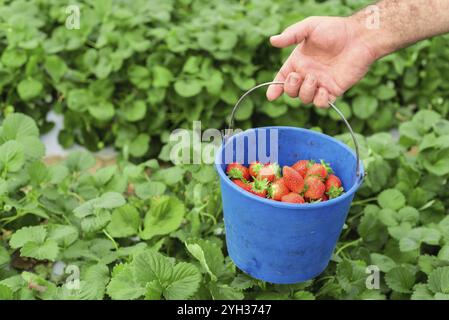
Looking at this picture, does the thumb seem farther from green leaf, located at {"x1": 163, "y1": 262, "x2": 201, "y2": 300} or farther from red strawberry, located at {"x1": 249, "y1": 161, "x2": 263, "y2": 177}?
green leaf, located at {"x1": 163, "y1": 262, "x2": 201, "y2": 300}

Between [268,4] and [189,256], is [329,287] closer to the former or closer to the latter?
[189,256]

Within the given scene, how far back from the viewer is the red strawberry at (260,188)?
1.52m

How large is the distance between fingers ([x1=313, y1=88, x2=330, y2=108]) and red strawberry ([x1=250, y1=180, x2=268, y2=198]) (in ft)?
1.09

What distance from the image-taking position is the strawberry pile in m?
1.52

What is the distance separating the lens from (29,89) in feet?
9.73

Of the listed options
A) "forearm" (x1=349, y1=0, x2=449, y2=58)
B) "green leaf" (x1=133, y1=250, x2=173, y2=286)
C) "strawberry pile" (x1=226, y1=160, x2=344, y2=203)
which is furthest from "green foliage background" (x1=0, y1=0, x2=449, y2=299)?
"forearm" (x1=349, y1=0, x2=449, y2=58)

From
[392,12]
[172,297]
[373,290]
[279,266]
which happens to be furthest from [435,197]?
[172,297]

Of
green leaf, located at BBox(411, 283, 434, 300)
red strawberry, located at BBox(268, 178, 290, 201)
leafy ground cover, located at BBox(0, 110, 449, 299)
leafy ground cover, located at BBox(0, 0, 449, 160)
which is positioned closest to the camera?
red strawberry, located at BBox(268, 178, 290, 201)

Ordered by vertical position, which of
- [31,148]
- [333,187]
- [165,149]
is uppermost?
[333,187]

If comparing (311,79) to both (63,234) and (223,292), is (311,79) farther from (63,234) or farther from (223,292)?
(63,234)

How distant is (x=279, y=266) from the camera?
1.53 meters

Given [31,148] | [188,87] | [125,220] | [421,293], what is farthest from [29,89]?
[421,293]

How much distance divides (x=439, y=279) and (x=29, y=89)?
2.17m
